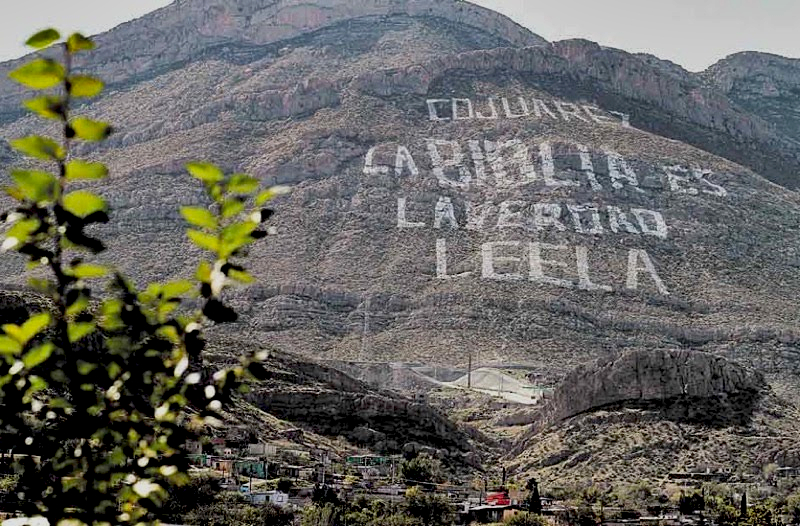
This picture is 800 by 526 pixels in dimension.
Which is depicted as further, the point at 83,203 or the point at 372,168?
the point at 372,168

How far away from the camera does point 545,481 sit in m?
44.5

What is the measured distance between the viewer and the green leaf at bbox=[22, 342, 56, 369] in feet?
8.93

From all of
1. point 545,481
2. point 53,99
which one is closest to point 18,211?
point 53,99

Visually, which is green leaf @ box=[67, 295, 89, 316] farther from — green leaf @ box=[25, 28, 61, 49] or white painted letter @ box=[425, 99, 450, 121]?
white painted letter @ box=[425, 99, 450, 121]

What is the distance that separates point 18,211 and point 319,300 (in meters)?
70.5

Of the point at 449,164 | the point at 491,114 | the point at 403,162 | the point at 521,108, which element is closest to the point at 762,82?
the point at 521,108

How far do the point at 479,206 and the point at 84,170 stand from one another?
8381 centimetres

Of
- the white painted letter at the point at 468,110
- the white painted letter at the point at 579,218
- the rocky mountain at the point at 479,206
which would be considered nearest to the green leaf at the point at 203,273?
the rocky mountain at the point at 479,206

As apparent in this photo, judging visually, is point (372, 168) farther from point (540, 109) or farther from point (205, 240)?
point (205, 240)

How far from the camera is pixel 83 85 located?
2727 mm

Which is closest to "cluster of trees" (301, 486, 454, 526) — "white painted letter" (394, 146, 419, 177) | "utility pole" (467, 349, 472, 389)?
"utility pole" (467, 349, 472, 389)

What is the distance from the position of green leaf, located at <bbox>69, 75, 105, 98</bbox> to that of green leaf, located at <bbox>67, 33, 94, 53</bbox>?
56 millimetres

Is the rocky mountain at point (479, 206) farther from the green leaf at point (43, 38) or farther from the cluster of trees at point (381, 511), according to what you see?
the green leaf at point (43, 38)

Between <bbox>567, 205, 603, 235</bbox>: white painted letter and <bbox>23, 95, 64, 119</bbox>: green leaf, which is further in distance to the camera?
<bbox>567, 205, 603, 235</bbox>: white painted letter
